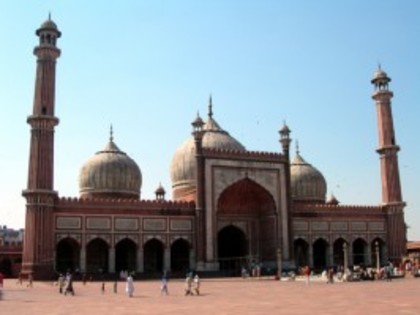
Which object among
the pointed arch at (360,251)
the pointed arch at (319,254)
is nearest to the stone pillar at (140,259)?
the pointed arch at (319,254)

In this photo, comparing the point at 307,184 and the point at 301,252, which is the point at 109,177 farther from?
the point at 307,184

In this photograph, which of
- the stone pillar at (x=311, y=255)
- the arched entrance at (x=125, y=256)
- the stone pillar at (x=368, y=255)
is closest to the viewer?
the arched entrance at (x=125, y=256)

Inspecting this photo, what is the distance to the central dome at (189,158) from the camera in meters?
35.8

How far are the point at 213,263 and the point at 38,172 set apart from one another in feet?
32.1

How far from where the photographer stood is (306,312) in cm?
1075

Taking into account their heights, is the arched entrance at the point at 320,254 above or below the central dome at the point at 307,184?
below

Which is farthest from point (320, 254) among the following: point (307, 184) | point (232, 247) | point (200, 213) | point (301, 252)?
point (200, 213)

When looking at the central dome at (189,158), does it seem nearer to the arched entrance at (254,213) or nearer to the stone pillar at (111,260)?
the arched entrance at (254,213)

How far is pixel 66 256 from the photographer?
29781mm

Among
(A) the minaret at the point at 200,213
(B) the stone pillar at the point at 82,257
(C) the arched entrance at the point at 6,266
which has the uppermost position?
(A) the minaret at the point at 200,213

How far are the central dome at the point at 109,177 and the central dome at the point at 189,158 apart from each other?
243 cm

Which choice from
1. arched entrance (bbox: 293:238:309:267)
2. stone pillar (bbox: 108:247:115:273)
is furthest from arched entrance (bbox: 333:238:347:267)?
stone pillar (bbox: 108:247:115:273)

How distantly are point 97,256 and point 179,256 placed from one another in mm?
4553

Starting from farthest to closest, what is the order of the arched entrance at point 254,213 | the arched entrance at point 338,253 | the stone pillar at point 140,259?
the arched entrance at point 338,253 < the arched entrance at point 254,213 < the stone pillar at point 140,259
